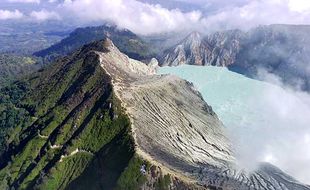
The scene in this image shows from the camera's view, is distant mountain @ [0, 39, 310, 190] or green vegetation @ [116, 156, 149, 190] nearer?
green vegetation @ [116, 156, 149, 190]

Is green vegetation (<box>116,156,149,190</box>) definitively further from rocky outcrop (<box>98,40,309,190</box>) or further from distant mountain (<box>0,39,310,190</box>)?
rocky outcrop (<box>98,40,309,190</box>)

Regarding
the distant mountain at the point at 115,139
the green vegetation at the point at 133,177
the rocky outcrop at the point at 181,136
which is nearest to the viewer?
the green vegetation at the point at 133,177

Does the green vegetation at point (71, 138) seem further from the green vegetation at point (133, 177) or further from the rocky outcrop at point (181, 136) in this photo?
the rocky outcrop at point (181, 136)

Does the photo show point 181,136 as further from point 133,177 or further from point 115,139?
point 133,177

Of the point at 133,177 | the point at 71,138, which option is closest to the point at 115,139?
the point at 71,138

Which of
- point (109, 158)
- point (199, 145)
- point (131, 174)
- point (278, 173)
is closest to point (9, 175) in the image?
point (109, 158)

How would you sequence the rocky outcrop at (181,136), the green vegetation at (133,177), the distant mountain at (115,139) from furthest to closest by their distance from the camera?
the rocky outcrop at (181,136)
the distant mountain at (115,139)
the green vegetation at (133,177)

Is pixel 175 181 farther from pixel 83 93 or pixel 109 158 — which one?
pixel 83 93

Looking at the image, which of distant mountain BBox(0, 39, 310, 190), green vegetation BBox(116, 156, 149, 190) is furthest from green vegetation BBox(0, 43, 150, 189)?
distant mountain BBox(0, 39, 310, 190)

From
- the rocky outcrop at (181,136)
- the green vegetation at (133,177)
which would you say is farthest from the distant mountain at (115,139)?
the rocky outcrop at (181,136)
